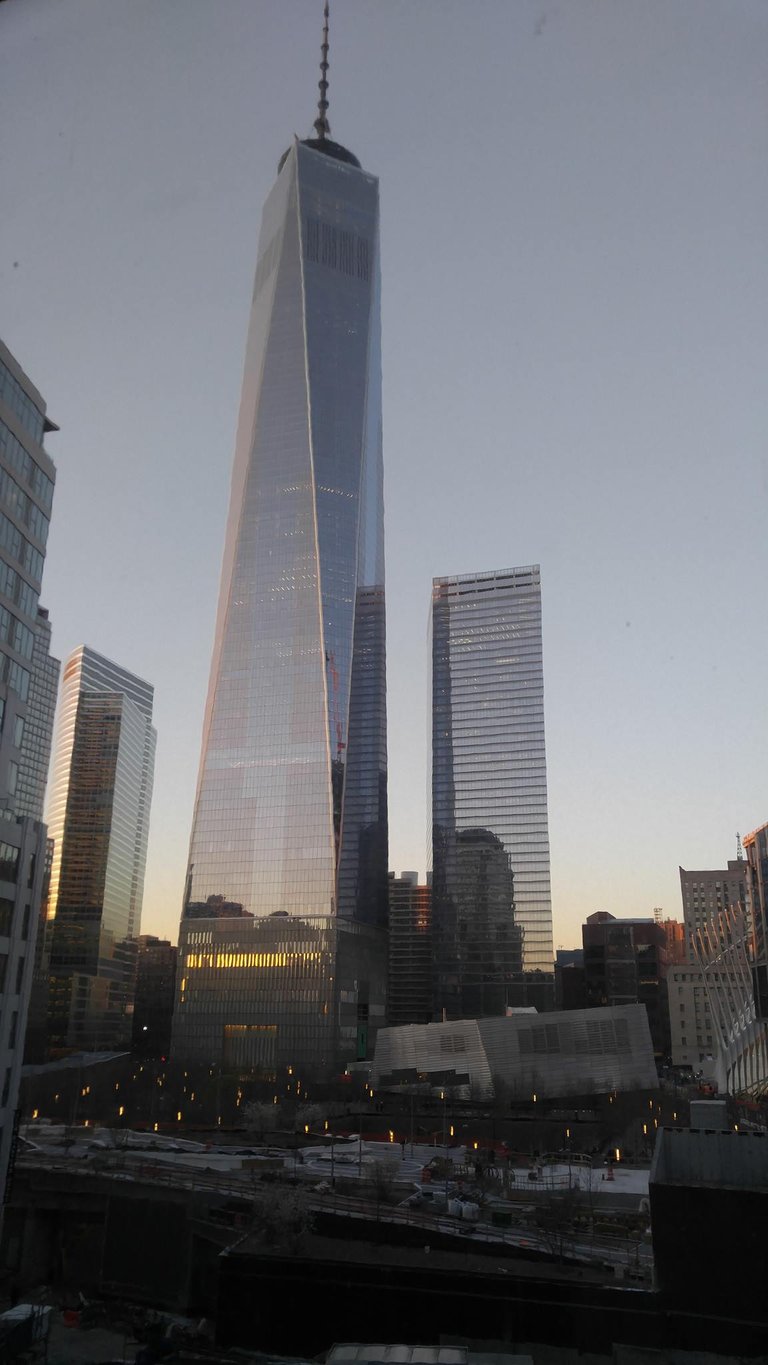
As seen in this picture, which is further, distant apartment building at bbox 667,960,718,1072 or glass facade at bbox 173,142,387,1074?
distant apartment building at bbox 667,960,718,1072

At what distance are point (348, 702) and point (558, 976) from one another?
55.5 metres

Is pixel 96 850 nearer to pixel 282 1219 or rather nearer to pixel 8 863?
pixel 8 863

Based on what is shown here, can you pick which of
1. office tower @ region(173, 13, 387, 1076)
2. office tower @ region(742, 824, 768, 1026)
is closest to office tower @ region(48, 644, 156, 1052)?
office tower @ region(173, 13, 387, 1076)

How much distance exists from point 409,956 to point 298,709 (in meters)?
52.4

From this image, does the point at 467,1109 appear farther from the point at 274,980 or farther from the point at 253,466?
Result: the point at 253,466

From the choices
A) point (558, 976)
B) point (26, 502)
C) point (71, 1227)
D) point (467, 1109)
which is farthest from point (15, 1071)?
point (558, 976)

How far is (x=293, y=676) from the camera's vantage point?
86.4 metres

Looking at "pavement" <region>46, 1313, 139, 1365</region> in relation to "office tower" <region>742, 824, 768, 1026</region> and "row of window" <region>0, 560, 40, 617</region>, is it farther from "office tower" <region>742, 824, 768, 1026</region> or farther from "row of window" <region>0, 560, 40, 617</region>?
"office tower" <region>742, 824, 768, 1026</region>

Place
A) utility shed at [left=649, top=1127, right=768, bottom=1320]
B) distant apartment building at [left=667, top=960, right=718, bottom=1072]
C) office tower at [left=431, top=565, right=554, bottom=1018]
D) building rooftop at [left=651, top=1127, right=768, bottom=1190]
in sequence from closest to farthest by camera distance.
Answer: utility shed at [left=649, top=1127, right=768, bottom=1320]
building rooftop at [left=651, top=1127, right=768, bottom=1190]
distant apartment building at [left=667, top=960, right=718, bottom=1072]
office tower at [left=431, top=565, right=554, bottom=1018]

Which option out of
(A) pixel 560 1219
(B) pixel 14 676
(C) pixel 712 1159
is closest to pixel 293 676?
(B) pixel 14 676

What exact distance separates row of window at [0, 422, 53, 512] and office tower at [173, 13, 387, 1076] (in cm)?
5635

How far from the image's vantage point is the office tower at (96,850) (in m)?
124

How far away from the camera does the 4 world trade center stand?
8431cm

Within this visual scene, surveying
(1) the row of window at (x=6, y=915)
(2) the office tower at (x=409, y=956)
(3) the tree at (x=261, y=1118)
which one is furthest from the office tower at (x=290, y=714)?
(1) the row of window at (x=6, y=915)
